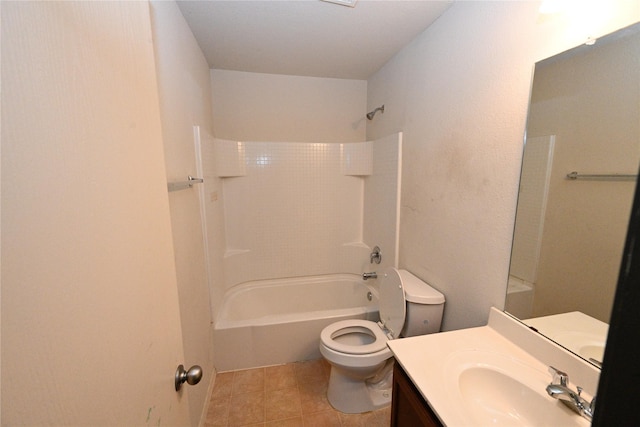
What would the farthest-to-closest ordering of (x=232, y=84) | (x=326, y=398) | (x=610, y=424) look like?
(x=232, y=84) → (x=326, y=398) → (x=610, y=424)

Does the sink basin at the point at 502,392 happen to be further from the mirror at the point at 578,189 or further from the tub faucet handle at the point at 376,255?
the tub faucet handle at the point at 376,255

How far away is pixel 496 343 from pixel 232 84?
260cm

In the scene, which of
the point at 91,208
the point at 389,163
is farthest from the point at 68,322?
the point at 389,163

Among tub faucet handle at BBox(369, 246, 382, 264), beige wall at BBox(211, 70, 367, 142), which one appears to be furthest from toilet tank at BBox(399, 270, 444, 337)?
beige wall at BBox(211, 70, 367, 142)

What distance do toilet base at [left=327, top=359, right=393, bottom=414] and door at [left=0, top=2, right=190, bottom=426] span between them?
130 centimetres

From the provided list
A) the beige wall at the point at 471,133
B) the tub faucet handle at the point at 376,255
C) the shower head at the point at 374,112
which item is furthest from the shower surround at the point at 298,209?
the beige wall at the point at 471,133

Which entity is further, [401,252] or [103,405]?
[401,252]

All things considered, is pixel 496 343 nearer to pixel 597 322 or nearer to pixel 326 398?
pixel 597 322

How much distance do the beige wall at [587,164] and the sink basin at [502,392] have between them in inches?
9.5

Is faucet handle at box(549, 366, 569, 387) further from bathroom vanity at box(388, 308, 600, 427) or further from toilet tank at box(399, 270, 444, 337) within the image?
toilet tank at box(399, 270, 444, 337)

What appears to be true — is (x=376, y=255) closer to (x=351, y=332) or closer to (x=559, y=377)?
(x=351, y=332)

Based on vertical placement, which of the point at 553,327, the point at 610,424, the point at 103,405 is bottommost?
the point at 553,327

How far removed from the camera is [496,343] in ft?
3.33

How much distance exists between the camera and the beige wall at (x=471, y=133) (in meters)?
0.96
